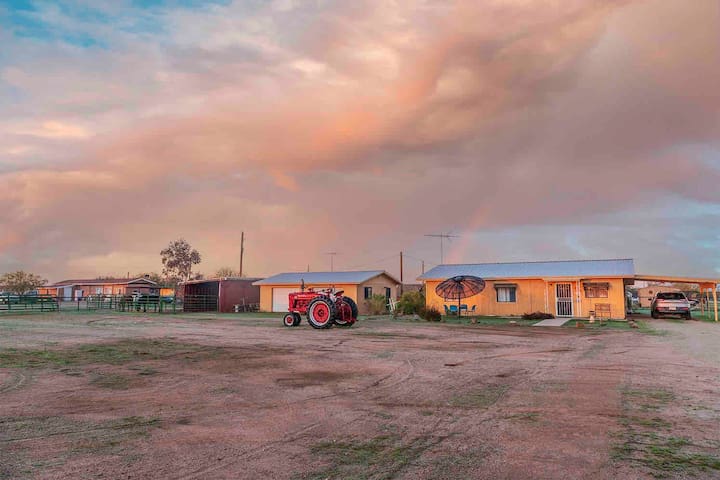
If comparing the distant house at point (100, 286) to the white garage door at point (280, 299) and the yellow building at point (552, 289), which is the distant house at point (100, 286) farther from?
Answer: the yellow building at point (552, 289)

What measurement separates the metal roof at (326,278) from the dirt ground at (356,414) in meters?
24.7

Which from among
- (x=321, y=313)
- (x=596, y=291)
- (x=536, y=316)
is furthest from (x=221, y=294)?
(x=596, y=291)

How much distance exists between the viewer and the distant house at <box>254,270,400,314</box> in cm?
3859

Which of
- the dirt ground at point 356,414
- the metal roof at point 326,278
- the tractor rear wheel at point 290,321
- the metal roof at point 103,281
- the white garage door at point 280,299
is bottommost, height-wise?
the dirt ground at point 356,414

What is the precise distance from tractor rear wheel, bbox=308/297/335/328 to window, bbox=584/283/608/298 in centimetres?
1752

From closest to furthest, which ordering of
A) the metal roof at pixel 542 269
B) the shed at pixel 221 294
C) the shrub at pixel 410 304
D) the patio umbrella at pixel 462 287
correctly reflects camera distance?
the patio umbrella at pixel 462 287
the metal roof at pixel 542 269
the shrub at pixel 410 304
the shed at pixel 221 294

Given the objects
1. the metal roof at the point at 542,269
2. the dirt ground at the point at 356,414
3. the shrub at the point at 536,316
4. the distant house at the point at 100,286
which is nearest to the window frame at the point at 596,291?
the metal roof at the point at 542,269

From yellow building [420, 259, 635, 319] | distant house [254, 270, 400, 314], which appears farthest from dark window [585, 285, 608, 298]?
distant house [254, 270, 400, 314]

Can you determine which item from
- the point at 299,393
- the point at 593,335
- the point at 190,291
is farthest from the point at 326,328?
the point at 190,291

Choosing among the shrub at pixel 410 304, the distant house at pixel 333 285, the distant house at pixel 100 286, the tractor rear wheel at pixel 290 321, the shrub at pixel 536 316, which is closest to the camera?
the tractor rear wheel at pixel 290 321

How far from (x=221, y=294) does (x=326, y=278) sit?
29.2 feet

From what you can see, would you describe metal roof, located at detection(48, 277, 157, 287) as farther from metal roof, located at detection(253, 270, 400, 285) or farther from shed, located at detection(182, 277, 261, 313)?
metal roof, located at detection(253, 270, 400, 285)

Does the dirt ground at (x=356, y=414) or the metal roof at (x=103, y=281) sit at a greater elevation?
the metal roof at (x=103, y=281)

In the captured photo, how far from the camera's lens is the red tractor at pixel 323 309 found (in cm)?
2166
